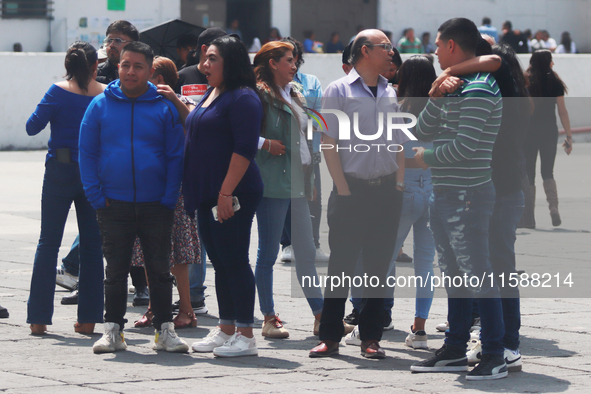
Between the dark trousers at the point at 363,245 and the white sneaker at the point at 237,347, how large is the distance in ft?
1.32

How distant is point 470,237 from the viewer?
191 inches

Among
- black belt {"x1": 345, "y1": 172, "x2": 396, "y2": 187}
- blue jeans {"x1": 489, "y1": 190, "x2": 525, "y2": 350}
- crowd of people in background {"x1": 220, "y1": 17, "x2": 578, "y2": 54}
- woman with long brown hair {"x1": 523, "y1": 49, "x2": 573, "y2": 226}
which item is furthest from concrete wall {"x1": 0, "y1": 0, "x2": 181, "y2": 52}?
blue jeans {"x1": 489, "y1": 190, "x2": 525, "y2": 350}

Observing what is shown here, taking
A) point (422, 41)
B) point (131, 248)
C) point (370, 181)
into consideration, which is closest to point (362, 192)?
point (370, 181)

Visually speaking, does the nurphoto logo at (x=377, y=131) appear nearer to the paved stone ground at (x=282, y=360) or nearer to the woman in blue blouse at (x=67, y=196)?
the paved stone ground at (x=282, y=360)

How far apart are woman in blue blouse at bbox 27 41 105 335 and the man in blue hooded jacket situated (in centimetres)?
53

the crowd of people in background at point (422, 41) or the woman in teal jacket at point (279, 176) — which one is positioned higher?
the crowd of people in background at point (422, 41)

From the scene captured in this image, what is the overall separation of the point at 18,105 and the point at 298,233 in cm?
1548

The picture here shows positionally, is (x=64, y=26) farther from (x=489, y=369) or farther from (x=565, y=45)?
(x=489, y=369)

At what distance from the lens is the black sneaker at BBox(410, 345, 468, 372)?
16.4 ft

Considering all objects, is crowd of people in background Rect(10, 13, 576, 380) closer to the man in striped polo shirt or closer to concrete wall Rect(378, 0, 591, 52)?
the man in striped polo shirt

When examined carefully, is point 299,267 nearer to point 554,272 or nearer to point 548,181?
point 554,272

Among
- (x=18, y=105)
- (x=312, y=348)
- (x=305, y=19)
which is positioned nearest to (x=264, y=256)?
(x=312, y=348)

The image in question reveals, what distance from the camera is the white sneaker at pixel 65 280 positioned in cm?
744

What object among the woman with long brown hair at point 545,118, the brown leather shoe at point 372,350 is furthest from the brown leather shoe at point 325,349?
the woman with long brown hair at point 545,118
